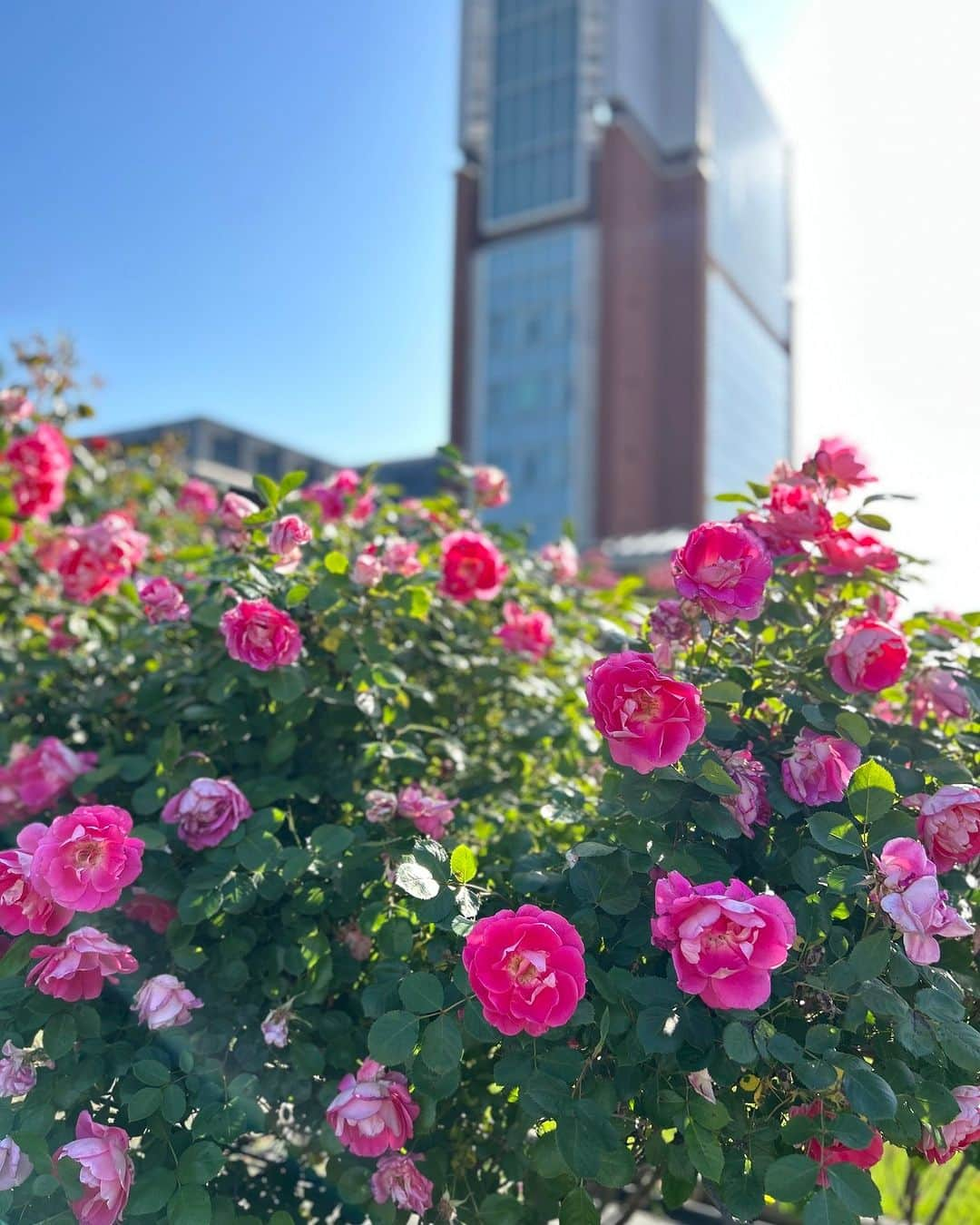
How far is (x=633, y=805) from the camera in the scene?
1.31m

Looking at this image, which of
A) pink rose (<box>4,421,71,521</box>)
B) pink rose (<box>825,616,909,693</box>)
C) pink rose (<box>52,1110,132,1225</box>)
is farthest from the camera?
pink rose (<box>4,421,71,521</box>)

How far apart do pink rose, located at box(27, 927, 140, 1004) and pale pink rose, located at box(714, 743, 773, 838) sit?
0.77 metres

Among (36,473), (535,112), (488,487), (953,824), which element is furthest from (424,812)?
(535,112)

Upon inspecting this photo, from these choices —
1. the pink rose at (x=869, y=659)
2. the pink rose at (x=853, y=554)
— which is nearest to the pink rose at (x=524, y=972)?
the pink rose at (x=869, y=659)

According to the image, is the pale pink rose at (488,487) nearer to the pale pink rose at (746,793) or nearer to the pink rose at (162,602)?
the pink rose at (162,602)

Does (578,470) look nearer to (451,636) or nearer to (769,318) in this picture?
(769,318)

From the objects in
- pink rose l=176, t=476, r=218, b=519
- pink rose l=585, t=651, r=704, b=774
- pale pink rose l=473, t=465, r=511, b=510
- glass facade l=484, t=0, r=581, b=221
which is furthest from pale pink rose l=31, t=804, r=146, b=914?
glass facade l=484, t=0, r=581, b=221

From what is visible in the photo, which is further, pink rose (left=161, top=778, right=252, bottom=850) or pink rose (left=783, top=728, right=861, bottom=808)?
pink rose (left=161, top=778, right=252, bottom=850)

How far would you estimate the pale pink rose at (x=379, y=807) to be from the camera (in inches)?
61.4

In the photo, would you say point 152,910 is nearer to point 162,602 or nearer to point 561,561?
point 162,602

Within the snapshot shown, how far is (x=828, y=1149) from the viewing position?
1.20 metres

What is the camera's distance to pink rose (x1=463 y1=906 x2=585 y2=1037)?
1141mm

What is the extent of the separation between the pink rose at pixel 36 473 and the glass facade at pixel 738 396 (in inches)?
1205

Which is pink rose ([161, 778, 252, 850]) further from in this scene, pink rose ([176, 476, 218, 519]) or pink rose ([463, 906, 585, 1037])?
pink rose ([176, 476, 218, 519])
